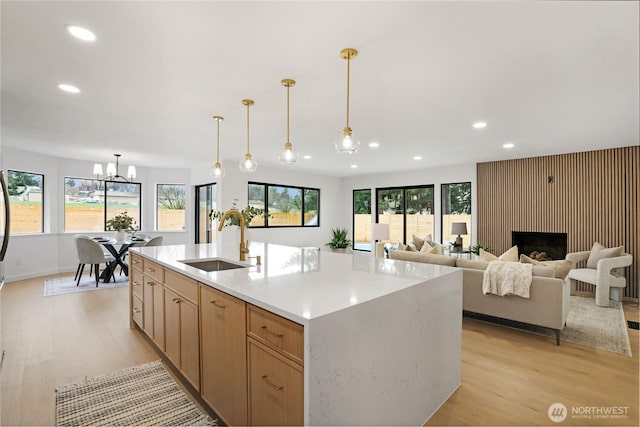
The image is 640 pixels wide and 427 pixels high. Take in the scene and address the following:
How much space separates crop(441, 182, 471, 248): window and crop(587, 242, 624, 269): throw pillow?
7.28ft

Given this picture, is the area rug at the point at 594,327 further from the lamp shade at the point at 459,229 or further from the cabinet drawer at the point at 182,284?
the cabinet drawer at the point at 182,284

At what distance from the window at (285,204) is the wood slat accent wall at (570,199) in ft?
14.1

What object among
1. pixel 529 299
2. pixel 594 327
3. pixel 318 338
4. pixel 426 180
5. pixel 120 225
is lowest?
pixel 594 327

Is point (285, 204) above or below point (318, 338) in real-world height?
above

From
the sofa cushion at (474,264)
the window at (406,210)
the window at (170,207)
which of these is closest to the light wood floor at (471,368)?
the sofa cushion at (474,264)

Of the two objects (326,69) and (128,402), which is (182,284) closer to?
(128,402)

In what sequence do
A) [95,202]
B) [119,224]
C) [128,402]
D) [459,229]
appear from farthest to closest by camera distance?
[95,202], [459,229], [119,224], [128,402]

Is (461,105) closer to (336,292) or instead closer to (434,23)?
(434,23)

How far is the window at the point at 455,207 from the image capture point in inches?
277

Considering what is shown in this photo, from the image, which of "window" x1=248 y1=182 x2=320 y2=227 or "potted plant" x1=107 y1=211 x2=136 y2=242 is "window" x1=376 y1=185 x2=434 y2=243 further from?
"potted plant" x1=107 y1=211 x2=136 y2=242

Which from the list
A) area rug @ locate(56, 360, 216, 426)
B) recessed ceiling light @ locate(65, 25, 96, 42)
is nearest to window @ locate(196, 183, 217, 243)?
area rug @ locate(56, 360, 216, 426)

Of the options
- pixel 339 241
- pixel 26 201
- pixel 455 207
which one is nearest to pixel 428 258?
pixel 455 207

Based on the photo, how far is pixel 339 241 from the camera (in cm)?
912

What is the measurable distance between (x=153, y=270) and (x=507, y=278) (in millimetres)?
3650
